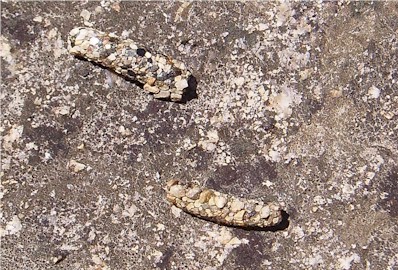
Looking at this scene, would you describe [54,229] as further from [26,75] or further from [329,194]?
[329,194]

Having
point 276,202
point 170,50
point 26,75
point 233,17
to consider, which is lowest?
point 276,202

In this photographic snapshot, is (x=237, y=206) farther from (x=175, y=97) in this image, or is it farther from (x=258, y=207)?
(x=175, y=97)

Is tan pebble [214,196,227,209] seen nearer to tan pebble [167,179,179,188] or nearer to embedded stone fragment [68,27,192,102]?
tan pebble [167,179,179,188]

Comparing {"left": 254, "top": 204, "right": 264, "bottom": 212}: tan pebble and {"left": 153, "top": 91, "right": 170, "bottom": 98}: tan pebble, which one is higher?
{"left": 153, "top": 91, "right": 170, "bottom": 98}: tan pebble

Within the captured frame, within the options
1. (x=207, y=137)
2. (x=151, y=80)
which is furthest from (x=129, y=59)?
(x=207, y=137)

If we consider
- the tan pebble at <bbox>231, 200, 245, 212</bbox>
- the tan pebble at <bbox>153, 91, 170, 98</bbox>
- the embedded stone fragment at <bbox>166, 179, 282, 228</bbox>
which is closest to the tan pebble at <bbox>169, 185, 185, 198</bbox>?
the embedded stone fragment at <bbox>166, 179, 282, 228</bbox>

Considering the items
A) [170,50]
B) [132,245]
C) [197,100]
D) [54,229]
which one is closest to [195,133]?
[197,100]

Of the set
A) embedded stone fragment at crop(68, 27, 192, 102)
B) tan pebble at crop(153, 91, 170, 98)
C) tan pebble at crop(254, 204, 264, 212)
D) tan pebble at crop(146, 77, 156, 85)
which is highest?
embedded stone fragment at crop(68, 27, 192, 102)
